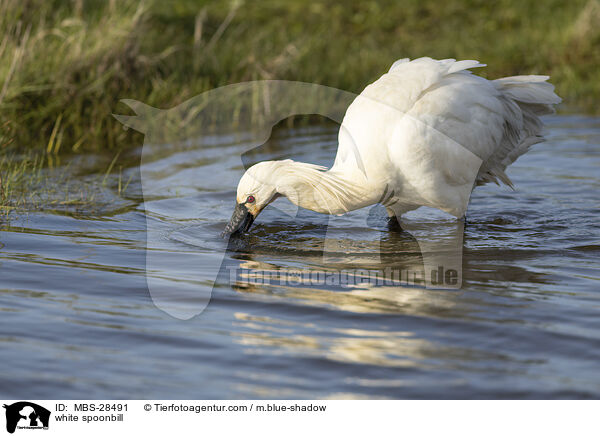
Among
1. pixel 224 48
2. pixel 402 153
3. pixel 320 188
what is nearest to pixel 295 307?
pixel 320 188

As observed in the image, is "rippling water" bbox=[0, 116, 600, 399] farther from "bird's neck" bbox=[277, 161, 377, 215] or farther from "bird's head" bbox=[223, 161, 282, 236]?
"bird's neck" bbox=[277, 161, 377, 215]

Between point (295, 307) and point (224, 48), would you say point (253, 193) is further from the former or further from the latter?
point (224, 48)

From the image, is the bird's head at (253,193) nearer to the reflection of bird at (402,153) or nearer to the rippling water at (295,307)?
the reflection of bird at (402,153)

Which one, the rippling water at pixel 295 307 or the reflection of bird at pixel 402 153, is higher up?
the reflection of bird at pixel 402 153

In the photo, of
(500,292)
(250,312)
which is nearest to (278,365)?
(250,312)

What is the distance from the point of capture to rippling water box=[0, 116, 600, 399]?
376cm

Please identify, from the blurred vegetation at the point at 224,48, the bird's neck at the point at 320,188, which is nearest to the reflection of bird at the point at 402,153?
the bird's neck at the point at 320,188

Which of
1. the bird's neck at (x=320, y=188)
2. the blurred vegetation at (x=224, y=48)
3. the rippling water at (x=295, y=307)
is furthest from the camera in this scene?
the blurred vegetation at (x=224, y=48)

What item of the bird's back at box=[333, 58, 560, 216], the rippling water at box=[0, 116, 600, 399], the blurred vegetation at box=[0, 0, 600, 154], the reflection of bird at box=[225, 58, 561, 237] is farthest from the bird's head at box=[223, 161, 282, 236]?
the blurred vegetation at box=[0, 0, 600, 154]

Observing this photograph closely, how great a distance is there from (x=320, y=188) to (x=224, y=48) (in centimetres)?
687

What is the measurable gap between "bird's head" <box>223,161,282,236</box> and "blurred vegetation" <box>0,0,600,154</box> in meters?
2.44

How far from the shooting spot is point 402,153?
237 inches

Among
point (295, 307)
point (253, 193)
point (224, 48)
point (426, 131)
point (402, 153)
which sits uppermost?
point (224, 48)

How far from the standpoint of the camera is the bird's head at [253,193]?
6043mm
